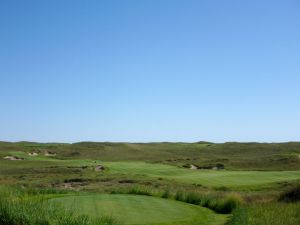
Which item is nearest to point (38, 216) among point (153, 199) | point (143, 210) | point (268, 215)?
point (143, 210)

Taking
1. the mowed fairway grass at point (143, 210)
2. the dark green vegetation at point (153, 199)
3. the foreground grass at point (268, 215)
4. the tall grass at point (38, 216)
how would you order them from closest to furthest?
the tall grass at point (38, 216) < the dark green vegetation at point (153, 199) < the foreground grass at point (268, 215) < the mowed fairway grass at point (143, 210)

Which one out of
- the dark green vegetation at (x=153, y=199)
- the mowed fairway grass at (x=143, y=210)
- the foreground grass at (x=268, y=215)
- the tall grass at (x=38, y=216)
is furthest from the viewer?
the mowed fairway grass at (x=143, y=210)

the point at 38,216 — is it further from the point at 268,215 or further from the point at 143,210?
the point at 268,215

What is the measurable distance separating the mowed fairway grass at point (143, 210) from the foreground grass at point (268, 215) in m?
1.30

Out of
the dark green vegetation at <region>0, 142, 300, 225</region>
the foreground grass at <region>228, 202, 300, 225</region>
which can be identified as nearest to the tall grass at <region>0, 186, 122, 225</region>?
the dark green vegetation at <region>0, 142, 300, 225</region>

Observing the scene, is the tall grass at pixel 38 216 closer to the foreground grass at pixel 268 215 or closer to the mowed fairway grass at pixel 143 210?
the mowed fairway grass at pixel 143 210

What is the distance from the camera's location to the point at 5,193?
20.2m

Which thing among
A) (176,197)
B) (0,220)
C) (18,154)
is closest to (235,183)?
(176,197)

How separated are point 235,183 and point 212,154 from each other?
55416 millimetres

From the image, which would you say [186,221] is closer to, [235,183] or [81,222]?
[81,222]

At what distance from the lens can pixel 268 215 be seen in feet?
61.6

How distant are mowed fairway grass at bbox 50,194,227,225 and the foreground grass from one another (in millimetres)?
1301

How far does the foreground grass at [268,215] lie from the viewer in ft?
56.3

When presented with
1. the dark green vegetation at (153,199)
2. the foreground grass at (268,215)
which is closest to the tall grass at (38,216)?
the dark green vegetation at (153,199)
